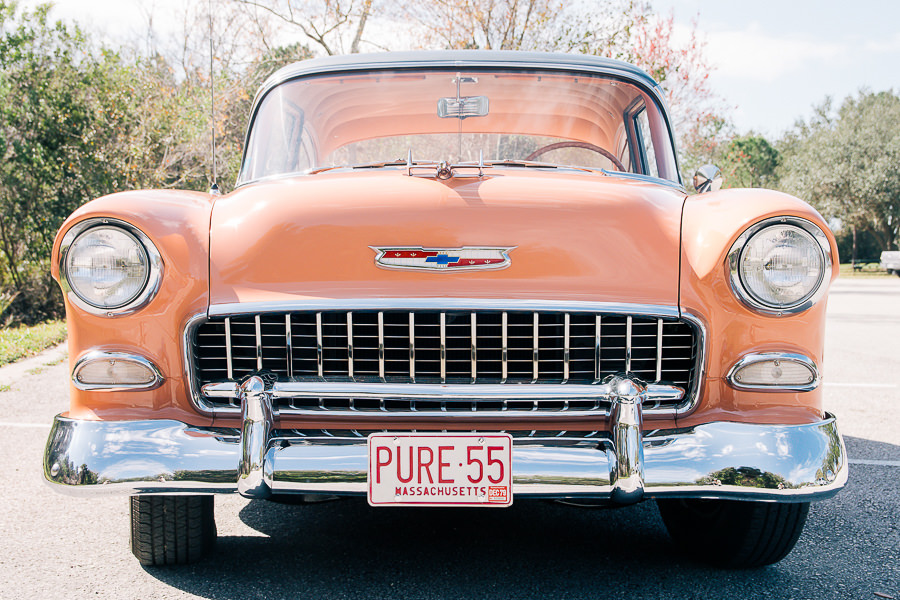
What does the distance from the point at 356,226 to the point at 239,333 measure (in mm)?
418

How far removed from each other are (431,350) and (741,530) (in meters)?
1.09

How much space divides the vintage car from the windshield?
0.82 metres

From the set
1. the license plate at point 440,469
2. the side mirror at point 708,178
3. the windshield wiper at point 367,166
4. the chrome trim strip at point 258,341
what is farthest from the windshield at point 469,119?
the license plate at point 440,469

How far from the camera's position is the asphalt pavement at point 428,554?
83.7 inches

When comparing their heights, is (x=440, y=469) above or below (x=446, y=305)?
below

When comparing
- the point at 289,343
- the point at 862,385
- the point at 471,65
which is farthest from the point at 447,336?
the point at 862,385

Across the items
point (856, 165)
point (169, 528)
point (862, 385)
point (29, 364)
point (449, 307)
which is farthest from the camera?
point (856, 165)

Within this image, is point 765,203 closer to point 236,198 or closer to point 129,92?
point 236,198

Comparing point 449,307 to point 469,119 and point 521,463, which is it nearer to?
point 521,463

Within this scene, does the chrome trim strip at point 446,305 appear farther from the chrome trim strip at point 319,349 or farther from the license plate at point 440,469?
the license plate at point 440,469

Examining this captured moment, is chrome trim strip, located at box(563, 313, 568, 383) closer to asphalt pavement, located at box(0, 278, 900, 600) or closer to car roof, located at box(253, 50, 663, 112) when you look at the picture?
asphalt pavement, located at box(0, 278, 900, 600)

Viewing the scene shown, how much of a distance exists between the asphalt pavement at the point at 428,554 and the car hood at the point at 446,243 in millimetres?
866

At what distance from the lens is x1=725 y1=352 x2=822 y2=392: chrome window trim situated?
1.96 m

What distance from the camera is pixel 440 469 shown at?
1784mm
